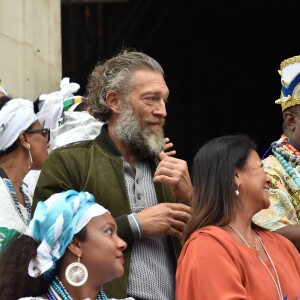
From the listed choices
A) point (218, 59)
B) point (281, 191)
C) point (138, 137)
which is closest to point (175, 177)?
point (138, 137)

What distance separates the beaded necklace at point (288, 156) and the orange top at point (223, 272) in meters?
1.16

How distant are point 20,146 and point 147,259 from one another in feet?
4.67

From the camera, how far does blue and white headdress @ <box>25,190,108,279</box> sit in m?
4.68

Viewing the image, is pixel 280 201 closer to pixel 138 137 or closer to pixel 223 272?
pixel 138 137

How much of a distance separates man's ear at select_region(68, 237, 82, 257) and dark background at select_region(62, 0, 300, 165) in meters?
8.49

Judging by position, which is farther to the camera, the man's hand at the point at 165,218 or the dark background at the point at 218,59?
the dark background at the point at 218,59

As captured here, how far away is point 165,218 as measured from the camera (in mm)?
5547

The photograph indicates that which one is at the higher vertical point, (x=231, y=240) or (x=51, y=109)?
(x=231, y=240)

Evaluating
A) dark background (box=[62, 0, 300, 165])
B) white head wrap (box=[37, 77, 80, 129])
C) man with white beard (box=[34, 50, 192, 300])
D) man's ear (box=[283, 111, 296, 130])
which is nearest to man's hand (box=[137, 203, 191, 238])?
man with white beard (box=[34, 50, 192, 300])

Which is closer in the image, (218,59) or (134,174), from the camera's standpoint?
(134,174)

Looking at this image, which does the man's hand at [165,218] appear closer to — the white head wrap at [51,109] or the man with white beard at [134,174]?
the man with white beard at [134,174]

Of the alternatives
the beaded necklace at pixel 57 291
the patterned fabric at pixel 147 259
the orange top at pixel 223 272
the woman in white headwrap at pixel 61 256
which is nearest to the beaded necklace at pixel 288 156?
the patterned fabric at pixel 147 259

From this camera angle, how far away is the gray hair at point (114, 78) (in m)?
6.00

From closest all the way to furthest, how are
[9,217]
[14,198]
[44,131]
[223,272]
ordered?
[223,272], [9,217], [14,198], [44,131]
